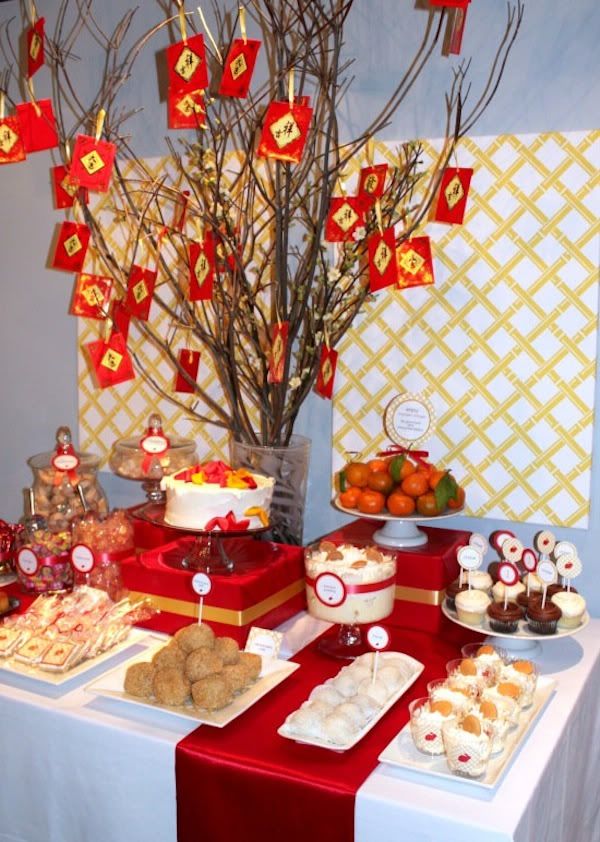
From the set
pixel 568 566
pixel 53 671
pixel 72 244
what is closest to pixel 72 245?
pixel 72 244

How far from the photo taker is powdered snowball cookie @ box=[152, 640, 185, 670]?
160 centimetres

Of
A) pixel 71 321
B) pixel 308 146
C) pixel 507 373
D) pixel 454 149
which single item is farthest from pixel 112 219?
pixel 507 373

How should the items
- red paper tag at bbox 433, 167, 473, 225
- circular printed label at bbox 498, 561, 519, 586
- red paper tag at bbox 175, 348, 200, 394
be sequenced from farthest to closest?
red paper tag at bbox 175, 348, 200, 394
red paper tag at bbox 433, 167, 473, 225
circular printed label at bbox 498, 561, 519, 586

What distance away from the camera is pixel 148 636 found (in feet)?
6.25

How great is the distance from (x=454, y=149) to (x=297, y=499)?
36.2 inches

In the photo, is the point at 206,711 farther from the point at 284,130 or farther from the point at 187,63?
the point at 187,63

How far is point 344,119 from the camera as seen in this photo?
228 cm

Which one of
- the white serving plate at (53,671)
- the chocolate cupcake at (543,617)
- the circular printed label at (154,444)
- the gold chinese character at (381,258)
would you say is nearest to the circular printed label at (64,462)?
the circular printed label at (154,444)

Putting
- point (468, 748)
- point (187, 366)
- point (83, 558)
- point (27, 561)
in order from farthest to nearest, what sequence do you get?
1. point (187, 366)
2. point (27, 561)
3. point (83, 558)
4. point (468, 748)

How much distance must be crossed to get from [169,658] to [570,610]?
31.7 inches

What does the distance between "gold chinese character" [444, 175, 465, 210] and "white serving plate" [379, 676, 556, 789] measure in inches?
42.3

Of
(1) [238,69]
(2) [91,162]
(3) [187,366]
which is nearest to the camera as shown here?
(1) [238,69]

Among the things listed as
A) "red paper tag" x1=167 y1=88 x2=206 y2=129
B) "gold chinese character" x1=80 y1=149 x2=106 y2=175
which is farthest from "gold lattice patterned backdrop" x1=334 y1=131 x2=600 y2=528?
"gold chinese character" x1=80 y1=149 x2=106 y2=175

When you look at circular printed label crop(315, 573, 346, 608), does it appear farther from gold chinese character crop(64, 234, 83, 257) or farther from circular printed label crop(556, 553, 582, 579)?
gold chinese character crop(64, 234, 83, 257)
